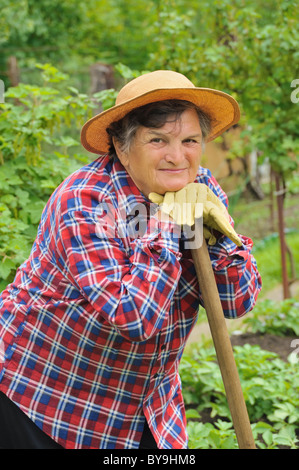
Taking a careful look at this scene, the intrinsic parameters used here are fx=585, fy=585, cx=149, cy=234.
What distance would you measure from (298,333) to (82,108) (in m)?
2.23

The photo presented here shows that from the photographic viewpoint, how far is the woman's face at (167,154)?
1.81 m

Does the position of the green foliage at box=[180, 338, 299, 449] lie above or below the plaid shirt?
below

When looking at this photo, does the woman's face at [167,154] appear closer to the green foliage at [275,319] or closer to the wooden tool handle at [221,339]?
the wooden tool handle at [221,339]

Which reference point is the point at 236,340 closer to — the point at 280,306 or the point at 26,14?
the point at 280,306

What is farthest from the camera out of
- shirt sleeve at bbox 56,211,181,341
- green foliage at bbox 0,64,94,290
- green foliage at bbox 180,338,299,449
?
green foliage at bbox 0,64,94,290

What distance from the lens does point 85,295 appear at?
5.56 feet

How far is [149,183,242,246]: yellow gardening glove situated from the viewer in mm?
1738

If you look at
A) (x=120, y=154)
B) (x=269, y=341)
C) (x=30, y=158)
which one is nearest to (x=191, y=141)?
(x=120, y=154)

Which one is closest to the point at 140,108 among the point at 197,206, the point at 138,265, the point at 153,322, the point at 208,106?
the point at 208,106

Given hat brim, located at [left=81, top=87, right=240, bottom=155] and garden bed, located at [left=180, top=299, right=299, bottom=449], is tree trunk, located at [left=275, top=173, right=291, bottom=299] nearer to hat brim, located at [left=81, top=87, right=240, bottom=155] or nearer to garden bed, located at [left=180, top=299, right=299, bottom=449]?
garden bed, located at [left=180, top=299, right=299, bottom=449]

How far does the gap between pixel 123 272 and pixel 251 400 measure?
171 cm

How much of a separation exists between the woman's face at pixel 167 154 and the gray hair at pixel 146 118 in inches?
0.6

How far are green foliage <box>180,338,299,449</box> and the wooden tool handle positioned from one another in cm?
82

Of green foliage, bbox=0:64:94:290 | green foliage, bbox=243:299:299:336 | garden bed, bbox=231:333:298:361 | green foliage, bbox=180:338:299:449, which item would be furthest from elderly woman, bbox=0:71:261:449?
green foliage, bbox=243:299:299:336
